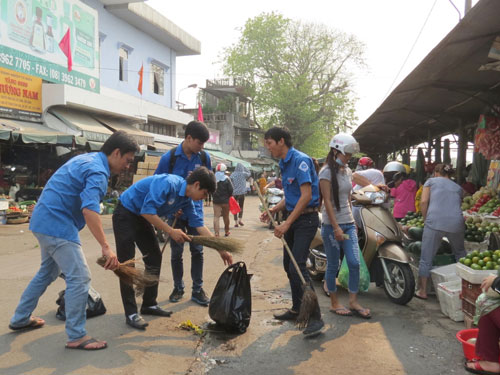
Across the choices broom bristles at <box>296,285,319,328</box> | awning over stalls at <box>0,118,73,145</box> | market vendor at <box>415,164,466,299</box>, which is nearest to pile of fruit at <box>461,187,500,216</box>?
market vendor at <box>415,164,466,299</box>

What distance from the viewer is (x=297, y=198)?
400cm

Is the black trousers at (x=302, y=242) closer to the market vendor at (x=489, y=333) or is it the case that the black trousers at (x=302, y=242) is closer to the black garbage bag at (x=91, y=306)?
the market vendor at (x=489, y=333)

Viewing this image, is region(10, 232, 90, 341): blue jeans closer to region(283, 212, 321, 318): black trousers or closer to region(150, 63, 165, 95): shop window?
region(283, 212, 321, 318): black trousers

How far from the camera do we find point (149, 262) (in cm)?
409

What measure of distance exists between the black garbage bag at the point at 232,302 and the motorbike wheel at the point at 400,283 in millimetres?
1859

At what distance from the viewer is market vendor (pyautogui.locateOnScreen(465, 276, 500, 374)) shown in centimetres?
300

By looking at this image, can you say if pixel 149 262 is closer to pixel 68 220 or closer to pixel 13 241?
pixel 68 220

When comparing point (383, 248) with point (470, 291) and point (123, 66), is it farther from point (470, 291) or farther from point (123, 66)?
point (123, 66)

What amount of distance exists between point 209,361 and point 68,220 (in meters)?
1.53

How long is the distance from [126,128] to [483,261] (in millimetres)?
15545

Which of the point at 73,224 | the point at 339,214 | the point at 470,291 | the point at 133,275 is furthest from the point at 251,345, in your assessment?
→ the point at 470,291

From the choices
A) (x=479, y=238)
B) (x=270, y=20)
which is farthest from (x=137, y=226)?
(x=270, y=20)

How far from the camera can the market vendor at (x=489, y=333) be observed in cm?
300

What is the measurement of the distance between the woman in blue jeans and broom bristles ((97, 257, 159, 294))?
1.75 m
